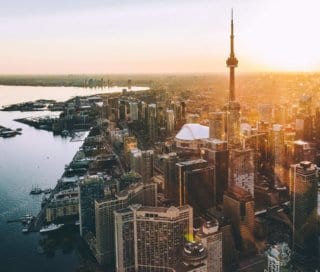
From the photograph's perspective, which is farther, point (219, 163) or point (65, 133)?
point (65, 133)

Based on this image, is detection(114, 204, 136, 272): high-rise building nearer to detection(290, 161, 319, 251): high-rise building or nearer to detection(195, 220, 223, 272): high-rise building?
detection(195, 220, 223, 272): high-rise building

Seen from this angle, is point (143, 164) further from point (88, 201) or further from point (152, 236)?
point (152, 236)

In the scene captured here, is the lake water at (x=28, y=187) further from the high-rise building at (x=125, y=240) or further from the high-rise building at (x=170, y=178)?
the high-rise building at (x=170, y=178)

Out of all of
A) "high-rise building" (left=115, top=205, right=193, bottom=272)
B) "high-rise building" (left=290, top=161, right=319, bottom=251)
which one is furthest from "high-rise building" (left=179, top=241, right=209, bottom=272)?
"high-rise building" (left=290, top=161, right=319, bottom=251)

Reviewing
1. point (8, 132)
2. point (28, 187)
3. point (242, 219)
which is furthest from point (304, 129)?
point (8, 132)

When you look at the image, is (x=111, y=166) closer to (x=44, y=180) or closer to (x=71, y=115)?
(x=44, y=180)

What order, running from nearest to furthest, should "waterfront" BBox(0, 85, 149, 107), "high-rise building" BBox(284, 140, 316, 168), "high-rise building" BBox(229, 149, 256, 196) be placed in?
"high-rise building" BBox(229, 149, 256, 196)
"high-rise building" BBox(284, 140, 316, 168)
"waterfront" BBox(0, 85, 149, 107)
